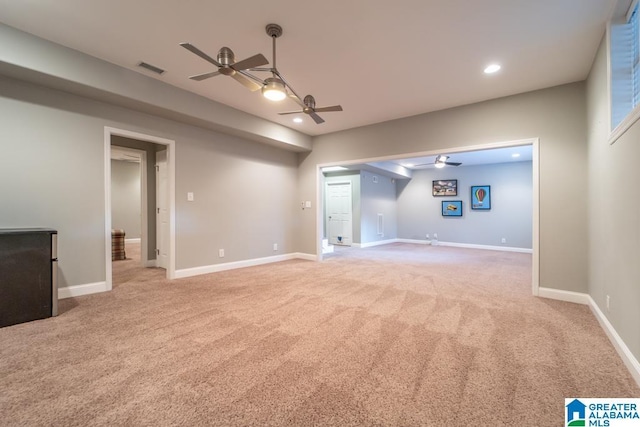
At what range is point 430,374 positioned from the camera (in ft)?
6.10

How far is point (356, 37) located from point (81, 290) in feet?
14.9

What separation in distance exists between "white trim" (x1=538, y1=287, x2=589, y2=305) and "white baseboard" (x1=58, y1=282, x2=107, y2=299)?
19.6ft

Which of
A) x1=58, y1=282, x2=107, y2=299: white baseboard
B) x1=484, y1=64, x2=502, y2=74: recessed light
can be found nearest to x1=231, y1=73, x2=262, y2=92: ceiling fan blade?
x1=484, y1=64, x2=502, y2=74: recessed light

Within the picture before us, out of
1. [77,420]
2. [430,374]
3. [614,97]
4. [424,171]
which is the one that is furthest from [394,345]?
[424,171]

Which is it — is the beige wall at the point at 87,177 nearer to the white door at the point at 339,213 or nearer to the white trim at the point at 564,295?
the white door at the point at 339,213

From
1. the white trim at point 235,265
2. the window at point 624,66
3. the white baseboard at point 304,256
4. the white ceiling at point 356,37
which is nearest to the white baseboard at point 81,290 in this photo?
the white trim at point 235,265

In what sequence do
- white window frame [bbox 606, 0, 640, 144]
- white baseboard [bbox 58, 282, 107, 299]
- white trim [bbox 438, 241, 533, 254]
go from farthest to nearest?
1. white trim [bbox 438, 241, 533, 254]
2. white baseboard [bbox 58, 282, 107, 299]
3. white window frame [bbox 606, 0, 640, 144]

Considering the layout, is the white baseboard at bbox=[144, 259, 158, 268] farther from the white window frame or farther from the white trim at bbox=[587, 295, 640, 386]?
the white window frame

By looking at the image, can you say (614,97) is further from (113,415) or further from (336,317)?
(113,415)

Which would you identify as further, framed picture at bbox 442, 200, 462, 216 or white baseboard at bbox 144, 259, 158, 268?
framed picture at bbox 442, 200, 462, 216

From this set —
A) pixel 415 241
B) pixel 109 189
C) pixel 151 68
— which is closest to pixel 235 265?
pixel 109 189

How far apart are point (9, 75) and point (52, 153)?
86 cm

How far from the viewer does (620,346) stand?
2121mm

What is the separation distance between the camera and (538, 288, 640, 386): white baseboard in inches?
72.7
